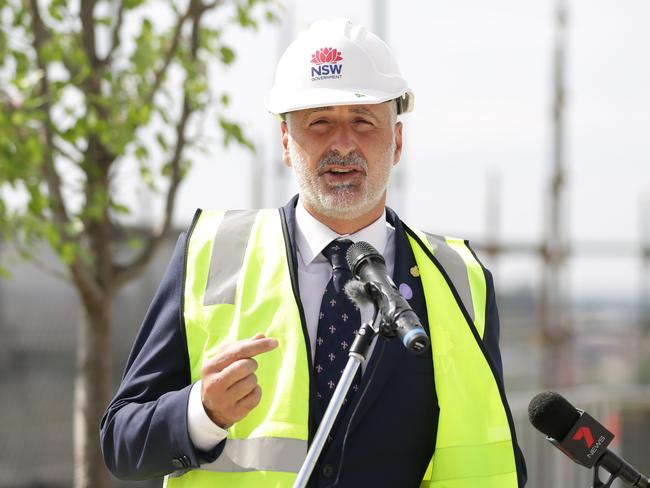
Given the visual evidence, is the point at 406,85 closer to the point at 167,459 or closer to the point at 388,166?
the point at 388,166

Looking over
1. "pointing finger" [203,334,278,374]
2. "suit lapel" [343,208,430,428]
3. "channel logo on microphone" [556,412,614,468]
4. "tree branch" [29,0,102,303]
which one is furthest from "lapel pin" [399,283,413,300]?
"tree branch" [29,0,102,303]

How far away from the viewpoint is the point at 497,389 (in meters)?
2.93

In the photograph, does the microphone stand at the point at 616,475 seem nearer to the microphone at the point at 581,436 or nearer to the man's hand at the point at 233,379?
the microphone at the point at 581,436

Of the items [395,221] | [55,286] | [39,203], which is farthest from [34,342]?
[395,221]

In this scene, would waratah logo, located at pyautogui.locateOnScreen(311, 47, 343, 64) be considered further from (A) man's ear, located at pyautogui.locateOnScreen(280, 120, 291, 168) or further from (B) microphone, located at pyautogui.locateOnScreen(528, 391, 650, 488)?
(B) microphone, located at pyautogui.locateOnScreen(528, 391, 650, 488)

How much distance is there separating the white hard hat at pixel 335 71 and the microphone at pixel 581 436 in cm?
94

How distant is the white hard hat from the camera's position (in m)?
3.00

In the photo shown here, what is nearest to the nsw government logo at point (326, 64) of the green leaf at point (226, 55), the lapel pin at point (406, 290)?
the lapel pin at point (406, 290)

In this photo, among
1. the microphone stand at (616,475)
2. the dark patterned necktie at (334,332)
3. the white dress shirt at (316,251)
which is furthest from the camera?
the white dress shirt at (316,251)

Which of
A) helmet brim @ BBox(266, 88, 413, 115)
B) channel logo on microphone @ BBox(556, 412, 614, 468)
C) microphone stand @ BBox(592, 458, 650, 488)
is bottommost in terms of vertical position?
microphone stand @ BBox(592, 458, 650, 488)

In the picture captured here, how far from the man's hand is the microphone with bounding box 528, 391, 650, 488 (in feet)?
2.31

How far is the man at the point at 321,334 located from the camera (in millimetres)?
2734

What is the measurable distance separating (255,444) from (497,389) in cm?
67

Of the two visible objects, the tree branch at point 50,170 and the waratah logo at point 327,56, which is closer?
the waratah logo at point 327,56
